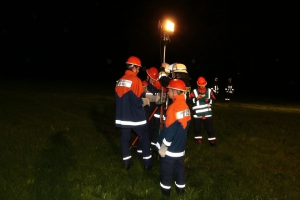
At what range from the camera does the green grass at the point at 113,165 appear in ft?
18.7

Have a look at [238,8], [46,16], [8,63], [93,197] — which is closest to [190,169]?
[93,197]

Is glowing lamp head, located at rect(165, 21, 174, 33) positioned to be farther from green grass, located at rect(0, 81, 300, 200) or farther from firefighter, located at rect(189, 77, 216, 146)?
green grass, located at rect(0, 81, 300, 200)

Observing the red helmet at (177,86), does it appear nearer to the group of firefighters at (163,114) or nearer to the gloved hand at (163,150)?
the group of firefighters at (163,114)

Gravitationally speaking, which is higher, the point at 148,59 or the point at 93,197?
the point at 148,59

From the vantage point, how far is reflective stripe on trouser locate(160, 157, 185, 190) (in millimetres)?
5297

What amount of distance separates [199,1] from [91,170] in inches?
1750

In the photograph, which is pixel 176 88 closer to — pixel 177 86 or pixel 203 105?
pixel 177 86

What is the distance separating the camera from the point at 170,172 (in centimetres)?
532

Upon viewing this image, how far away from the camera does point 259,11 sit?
4600 centimetres

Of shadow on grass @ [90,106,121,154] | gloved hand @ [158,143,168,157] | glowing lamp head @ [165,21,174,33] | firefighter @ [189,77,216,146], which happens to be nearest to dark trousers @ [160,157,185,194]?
gloved hand @ [158,143,168,157]

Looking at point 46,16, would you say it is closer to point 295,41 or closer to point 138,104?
point 295,41

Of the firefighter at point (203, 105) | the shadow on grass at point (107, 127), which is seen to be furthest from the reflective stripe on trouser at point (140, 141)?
the firefighter at point (203, 105)

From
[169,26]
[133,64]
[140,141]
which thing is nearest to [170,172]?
[140,141]

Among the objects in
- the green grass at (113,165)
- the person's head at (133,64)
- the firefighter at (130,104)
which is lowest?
the green grass at (113,165)
